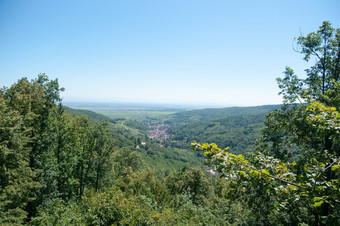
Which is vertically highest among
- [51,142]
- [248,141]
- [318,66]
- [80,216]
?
[318,66]

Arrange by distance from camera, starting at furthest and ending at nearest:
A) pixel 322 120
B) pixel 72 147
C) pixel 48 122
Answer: pixel 72 147
pixel 48 122
pixel 322 120

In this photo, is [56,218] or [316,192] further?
[56,218]

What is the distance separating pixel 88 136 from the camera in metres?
19.0

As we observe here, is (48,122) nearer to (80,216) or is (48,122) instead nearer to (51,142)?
(51,142)

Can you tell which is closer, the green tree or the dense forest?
the dense forest

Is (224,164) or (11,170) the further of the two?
(11,170)

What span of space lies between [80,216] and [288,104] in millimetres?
14024

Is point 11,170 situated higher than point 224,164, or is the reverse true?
point 224,164

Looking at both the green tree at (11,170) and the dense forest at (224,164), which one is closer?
the dense forest at (224,164)

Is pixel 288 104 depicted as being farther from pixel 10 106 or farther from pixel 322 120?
pixel 10 106

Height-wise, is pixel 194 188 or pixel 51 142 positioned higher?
pixel 51 142

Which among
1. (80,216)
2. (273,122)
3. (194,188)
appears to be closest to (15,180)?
(80,216)

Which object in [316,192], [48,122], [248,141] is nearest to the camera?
[316,192]

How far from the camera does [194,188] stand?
101ft
